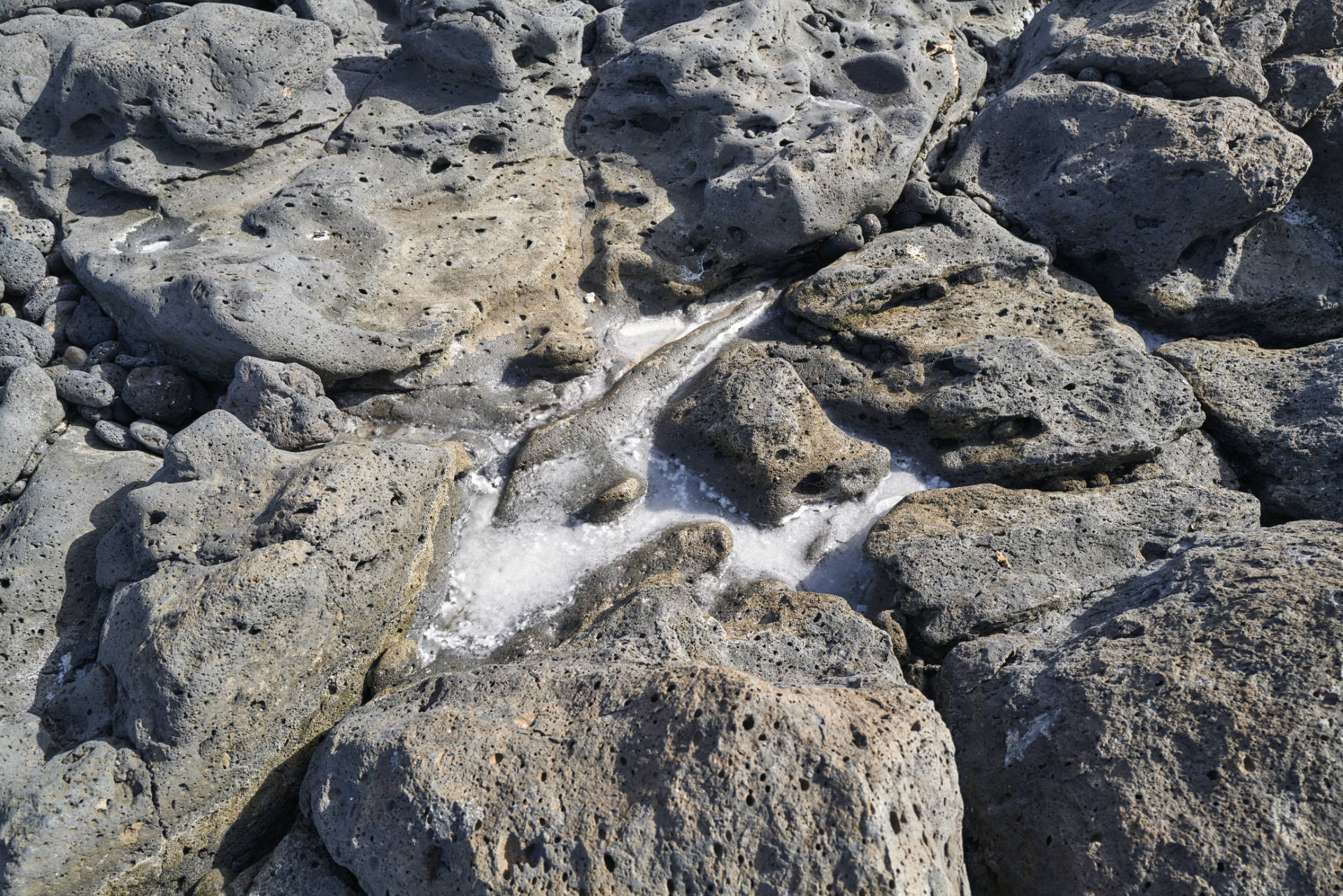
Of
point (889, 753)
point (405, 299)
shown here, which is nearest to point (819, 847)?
point (889, 753)


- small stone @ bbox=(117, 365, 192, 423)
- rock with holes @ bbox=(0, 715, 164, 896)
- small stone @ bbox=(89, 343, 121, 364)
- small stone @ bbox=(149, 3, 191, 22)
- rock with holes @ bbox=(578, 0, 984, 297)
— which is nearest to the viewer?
rock with holes @ bbox=(0, 715, 164, 896)

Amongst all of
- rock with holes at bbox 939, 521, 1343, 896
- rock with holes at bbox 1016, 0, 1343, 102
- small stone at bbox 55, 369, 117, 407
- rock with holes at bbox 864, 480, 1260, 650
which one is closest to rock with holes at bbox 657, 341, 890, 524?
rock with holes at bbox 864, 480, 1260, 650

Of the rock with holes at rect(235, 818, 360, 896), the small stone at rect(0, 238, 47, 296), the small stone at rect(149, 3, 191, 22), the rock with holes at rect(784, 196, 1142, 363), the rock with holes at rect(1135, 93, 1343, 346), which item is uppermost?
the rock with holes at rect(1135, 93, 1343, 346)

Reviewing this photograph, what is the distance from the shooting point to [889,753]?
8.82 feet

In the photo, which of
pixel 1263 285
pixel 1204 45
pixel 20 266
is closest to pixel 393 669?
pixel 20 266

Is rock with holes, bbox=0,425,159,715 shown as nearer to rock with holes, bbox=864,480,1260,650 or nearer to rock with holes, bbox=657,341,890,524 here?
rock with holes, bbox=657,341,890,524

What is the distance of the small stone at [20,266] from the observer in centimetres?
487

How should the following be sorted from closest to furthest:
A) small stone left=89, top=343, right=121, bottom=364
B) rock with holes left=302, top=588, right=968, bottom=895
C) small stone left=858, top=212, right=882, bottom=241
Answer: rock with holes left=302, top=588, right=968, bottom=895 < small stone left=89, top=343, right=121, bottom=364 < small stone left=858, top=212, right=882, bottom=241

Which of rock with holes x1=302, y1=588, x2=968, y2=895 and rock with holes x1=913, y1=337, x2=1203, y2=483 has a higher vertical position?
rock with holes x1=913, y1=337, x2=1203, y2=483

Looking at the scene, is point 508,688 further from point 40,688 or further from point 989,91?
point 989,91

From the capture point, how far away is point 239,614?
11.1ft

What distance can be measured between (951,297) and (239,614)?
14.6ft

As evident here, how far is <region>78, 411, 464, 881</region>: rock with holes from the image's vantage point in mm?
3316

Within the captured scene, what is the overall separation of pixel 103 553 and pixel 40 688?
0.65 meters
